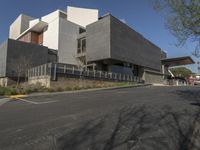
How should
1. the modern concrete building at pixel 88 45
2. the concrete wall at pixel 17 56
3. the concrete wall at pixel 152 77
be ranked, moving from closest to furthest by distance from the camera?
the concrete wall at pixel 17 56
the modern concrete building at pixel 88 45
the concrete wall at pixel 152 77

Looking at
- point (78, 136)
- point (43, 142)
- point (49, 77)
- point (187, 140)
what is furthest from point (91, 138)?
point (49, 77)

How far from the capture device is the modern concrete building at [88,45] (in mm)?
30469

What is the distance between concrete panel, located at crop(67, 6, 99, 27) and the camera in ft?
132

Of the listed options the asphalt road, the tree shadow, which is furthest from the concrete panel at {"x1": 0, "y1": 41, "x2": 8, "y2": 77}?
the tree shadow

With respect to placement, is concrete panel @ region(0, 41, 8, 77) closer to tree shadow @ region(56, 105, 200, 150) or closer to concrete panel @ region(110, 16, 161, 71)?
concrete panel @ region(110, 16, 161, 71)

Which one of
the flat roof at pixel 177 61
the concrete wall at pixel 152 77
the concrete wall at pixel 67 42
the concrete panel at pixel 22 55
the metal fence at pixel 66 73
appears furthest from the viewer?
the flat roof at pixel 177 61

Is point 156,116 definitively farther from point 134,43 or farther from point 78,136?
point 134,43

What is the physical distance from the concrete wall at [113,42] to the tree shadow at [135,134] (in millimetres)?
23728

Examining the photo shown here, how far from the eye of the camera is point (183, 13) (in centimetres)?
1002

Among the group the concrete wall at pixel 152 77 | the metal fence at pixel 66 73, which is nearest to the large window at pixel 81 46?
the metal fence at pixel 66 73

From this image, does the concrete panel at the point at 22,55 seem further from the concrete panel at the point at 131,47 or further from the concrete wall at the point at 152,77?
the concrete wall at the point at 152,77

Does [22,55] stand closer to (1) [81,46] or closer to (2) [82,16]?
(1) [81,46]

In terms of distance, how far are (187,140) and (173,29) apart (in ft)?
26.2

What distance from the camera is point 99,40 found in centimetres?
3141
